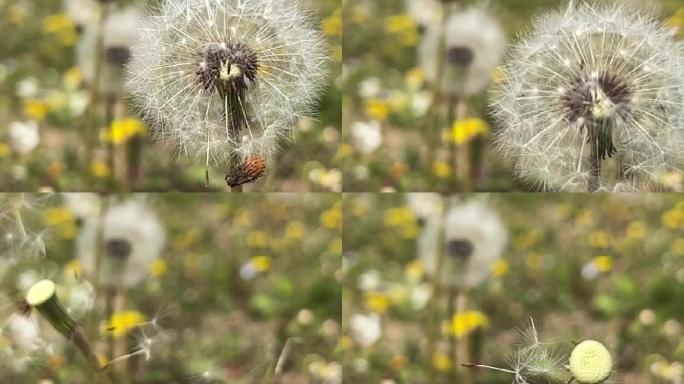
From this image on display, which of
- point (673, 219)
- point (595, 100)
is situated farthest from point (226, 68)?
point (673, 219)

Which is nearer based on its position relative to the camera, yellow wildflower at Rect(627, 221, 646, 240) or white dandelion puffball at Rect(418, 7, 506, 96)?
white dandelion puffball at Rect(418, 7, 506, 96)

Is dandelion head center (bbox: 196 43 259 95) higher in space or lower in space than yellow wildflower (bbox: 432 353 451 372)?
higher

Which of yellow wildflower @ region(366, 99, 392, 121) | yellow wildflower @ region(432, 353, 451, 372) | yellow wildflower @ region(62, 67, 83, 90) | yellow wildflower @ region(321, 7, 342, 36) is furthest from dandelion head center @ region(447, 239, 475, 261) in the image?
yellow wildflower @ region(62, 67, 83, 90)

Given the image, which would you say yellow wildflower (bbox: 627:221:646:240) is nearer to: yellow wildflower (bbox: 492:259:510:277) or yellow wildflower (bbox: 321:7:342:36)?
yellow wildflower (bbox: 492:259:510:277)

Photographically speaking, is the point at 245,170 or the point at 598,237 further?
the point at 598,237

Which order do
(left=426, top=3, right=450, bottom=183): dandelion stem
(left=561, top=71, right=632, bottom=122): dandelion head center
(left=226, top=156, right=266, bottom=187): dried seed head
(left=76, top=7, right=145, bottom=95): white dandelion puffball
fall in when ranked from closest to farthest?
(left=561, top=71, right=632, bottom=122): dandelion head center
(left=226, top=156, right=266, bottom=187): dried seed head
(left=76, top=7, right=145, bottom=95): white dandelion puffball
(left=426, top=3, right=450, bottom=183): dandelion stem

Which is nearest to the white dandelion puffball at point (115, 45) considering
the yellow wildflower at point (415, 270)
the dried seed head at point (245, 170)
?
the dried seed head at point (245, 170)

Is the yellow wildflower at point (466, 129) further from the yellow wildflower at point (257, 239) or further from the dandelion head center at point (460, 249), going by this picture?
the yellow wildflower at point (257, 239)

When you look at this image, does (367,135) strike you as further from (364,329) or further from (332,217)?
(364,329)
